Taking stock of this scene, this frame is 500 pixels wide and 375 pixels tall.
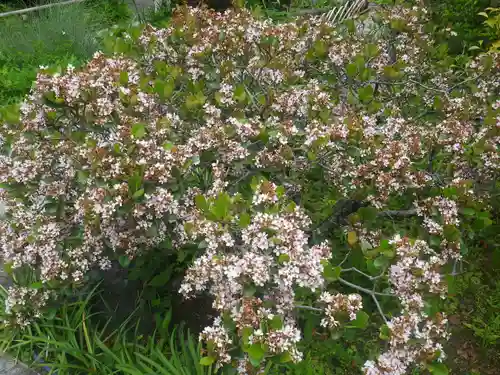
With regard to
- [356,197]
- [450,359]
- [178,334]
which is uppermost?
[356,197]

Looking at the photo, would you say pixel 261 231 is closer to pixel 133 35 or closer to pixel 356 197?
pixel 356 197

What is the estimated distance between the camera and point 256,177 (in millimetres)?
2314

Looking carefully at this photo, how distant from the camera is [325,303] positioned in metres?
1.89

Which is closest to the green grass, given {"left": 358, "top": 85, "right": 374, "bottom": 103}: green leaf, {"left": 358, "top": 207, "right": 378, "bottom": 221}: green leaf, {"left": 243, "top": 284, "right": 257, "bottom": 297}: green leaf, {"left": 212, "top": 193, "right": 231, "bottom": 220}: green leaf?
{"left": 358, "top": 85, "right": 374, "bottom": 103}: green leaf

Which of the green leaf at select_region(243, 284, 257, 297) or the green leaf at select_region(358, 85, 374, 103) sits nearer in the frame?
the green leaf at select_region(243, 284, 257, 297)

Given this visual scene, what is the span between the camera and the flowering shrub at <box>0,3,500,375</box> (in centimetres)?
181

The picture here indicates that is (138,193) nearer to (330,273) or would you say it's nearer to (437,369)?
(330,273)

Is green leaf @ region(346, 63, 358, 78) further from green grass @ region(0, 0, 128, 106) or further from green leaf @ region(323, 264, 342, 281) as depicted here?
green grass @ region(0, 0, 128, 106)

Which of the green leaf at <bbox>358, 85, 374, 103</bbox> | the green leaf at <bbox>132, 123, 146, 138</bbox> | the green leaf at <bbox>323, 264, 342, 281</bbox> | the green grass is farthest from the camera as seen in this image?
the green grass

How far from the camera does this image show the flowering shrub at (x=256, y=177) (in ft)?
5.94

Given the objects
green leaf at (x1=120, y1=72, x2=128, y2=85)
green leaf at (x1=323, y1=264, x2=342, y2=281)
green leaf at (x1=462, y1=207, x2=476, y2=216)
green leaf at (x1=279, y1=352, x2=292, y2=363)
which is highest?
green leaf at (x1=120, y1=72, x2=128, y2=85)

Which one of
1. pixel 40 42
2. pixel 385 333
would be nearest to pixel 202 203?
pixel 385 333

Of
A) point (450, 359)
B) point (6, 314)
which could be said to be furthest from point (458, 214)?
point (6, 314)

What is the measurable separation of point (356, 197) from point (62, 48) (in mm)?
4594
